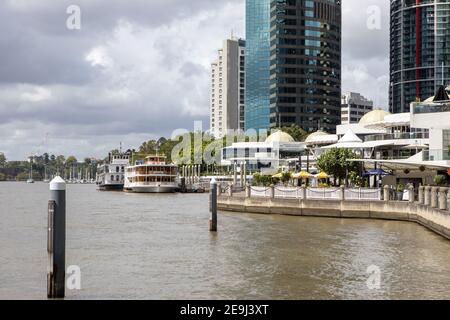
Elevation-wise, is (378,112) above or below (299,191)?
above

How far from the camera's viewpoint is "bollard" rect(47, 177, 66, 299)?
19.4 meters

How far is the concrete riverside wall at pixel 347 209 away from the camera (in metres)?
A: 46.3

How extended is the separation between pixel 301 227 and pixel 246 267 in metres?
17.6

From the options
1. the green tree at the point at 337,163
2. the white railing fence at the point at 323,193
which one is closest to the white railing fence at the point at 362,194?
the white railing fence at the point at 323,193

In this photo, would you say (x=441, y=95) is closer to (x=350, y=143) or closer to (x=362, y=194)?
(x=350, y=143)

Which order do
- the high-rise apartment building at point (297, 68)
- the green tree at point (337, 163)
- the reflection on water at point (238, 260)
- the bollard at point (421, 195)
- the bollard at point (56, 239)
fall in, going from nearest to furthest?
the bollard at point (56, 239), the reflection on water at point (238, 260), the bollard at point (421, 195), the green tree at point (337, 163), the high-rise apartment building at point (297, 68)

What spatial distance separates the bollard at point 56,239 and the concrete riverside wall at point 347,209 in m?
27.6

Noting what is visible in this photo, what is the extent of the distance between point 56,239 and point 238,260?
11.4 m

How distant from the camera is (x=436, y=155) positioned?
5188 centimetres

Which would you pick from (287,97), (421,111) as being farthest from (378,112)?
(287,97)

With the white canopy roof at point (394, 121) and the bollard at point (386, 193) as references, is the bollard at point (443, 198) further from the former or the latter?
the white canopy roof at point (394, 121)

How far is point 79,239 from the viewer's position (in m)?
37.8

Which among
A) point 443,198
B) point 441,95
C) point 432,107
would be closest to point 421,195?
point 443,198
